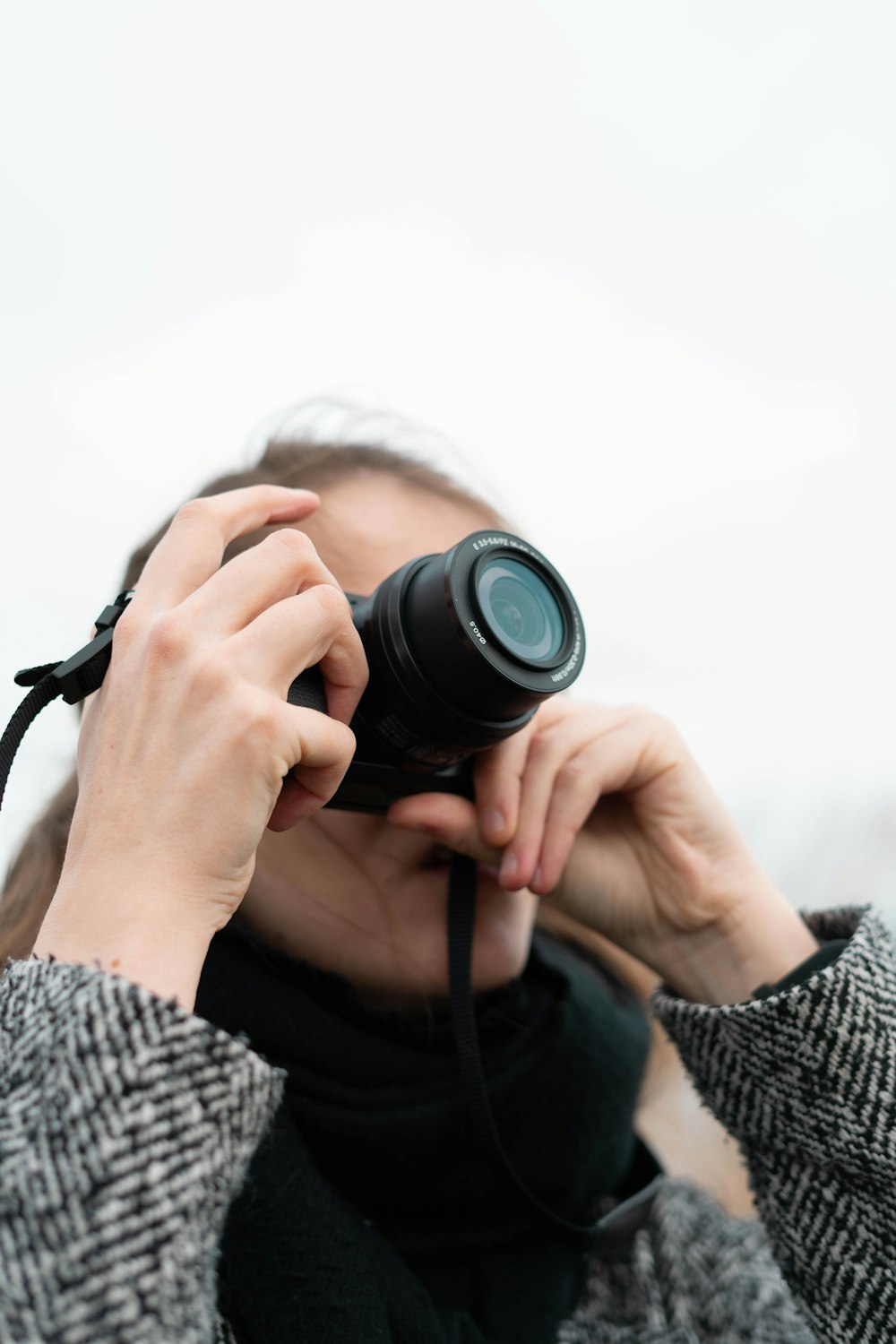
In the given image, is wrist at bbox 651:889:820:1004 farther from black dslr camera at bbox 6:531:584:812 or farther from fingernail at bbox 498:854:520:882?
black dslr camera at bbox 6:531:584:812

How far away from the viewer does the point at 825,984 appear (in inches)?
27.2

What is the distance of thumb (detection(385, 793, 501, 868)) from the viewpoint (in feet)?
2.37

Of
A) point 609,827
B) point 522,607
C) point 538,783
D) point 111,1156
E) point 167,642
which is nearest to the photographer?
point 111,1156

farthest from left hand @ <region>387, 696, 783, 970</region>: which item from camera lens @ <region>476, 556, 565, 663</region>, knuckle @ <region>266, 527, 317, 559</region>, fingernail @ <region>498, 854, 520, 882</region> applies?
knuckle @ <region>266, 527, 317, 559</region>

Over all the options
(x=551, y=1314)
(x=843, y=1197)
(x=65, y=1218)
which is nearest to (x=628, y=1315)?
(x=551, y=1314)

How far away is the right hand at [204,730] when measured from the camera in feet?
1.65

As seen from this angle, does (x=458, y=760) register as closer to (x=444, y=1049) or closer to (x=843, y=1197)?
(x=444, y=1049)

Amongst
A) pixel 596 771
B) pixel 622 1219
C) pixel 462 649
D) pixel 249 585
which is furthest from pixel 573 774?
pixel 622 1219

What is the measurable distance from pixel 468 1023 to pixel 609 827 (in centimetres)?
23

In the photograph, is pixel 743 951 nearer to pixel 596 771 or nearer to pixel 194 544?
pixel 596 771

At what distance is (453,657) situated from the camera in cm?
61

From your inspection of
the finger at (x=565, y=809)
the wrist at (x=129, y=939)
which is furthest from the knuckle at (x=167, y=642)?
Result: the finger at (x=565, y=809)

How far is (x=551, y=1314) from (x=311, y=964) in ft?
1.14

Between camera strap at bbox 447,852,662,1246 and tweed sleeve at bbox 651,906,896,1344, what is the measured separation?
0.18 m
